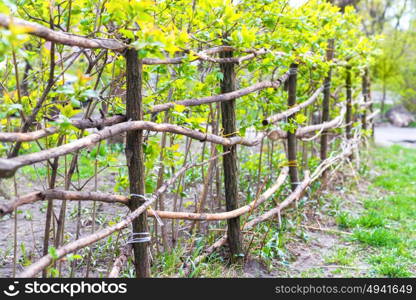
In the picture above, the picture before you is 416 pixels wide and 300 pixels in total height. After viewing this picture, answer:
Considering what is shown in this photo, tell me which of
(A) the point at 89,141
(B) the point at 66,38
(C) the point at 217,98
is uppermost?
(B) the point at 66,38

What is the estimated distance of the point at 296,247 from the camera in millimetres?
4012

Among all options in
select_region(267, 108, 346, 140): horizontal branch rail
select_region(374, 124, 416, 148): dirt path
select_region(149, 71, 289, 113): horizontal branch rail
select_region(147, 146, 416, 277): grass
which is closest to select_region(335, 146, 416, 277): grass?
select_region(147, 146, 416, 277): grass

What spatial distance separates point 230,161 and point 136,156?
1159mm

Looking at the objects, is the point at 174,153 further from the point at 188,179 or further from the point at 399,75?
the point at 399,75

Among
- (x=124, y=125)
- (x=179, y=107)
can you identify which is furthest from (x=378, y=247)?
(x=124, y=125)

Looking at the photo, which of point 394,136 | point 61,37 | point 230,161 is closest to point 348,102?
point 230,161

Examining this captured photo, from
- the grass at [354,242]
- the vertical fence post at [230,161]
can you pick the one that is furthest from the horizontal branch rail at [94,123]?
the grass at [354,242]

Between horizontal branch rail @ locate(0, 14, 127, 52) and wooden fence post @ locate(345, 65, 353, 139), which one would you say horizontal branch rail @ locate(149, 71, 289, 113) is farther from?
wooden fence post @ locate(345, 65, 353, 139)

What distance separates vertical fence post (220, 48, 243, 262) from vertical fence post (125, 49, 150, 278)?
0.97m

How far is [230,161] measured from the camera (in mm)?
3215

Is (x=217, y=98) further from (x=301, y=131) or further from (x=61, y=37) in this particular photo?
(x=301, y=131)

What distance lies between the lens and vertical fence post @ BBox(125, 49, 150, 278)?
2064mm

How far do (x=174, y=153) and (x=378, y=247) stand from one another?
7.94 feet

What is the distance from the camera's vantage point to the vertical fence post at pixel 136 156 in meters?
2.06
